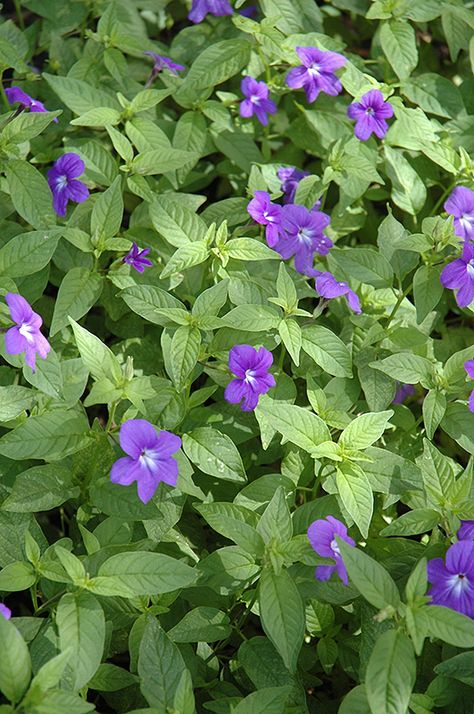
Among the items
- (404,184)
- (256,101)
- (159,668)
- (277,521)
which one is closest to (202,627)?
(159,668)

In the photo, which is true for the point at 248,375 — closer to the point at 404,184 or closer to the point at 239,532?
the point at 239,532

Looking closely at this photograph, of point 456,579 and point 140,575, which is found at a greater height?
point 140,575

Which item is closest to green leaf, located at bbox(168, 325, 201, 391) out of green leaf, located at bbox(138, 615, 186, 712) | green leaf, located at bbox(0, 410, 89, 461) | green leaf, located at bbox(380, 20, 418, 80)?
green leaf, located at bbox(0, 410, 89, 461)

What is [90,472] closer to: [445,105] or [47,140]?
[47,140]

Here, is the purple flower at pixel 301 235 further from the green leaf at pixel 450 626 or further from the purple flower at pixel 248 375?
the green leaf at pixel 450 626

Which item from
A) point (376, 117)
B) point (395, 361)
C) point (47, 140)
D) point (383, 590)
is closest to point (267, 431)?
point (395, 361)

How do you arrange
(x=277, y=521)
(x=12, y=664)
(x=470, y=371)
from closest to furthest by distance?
(x=12, y=664), (x=277, y=521), (x=470, y=371)
